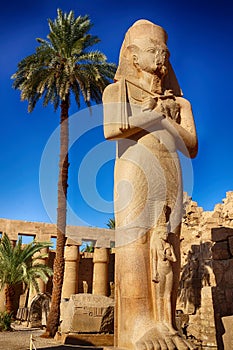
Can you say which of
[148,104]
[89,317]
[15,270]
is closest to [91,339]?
[89,317]

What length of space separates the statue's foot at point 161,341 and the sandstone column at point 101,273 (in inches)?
815

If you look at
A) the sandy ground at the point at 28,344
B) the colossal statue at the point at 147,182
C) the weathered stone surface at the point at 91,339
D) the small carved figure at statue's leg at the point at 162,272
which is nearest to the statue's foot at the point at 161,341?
the colossal statue at the point at 147,182

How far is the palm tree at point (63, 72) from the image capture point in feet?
53.3

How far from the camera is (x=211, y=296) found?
7664 mm

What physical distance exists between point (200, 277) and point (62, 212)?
5825 mm

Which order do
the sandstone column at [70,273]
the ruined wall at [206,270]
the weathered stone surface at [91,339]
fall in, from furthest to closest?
the sandstone column at [70,273] < the weathered stone surface at [91,339] < the ruined wall at [206,270]

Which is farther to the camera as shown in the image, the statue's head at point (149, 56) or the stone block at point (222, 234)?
the stone block at point (222, 234)

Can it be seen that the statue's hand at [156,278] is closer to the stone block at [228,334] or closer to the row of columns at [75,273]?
the stone block at [228,334]

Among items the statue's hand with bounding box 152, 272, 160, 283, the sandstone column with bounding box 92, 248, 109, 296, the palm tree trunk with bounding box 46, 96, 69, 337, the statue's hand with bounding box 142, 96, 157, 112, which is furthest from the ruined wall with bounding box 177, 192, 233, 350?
the sandstone column with bounding box 92, 248, 109, 296

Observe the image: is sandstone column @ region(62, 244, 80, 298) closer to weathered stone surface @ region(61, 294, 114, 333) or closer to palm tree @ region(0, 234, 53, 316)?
palm tree @ region(0, 234, 53, 316)

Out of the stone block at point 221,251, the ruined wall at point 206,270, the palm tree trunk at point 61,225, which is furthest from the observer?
the palm tree trunk at point 61,225

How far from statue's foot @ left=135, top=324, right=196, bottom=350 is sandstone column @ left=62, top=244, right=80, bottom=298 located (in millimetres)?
20510

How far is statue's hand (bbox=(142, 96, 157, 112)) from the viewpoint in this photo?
4031 mm

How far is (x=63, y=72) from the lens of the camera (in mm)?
16609
